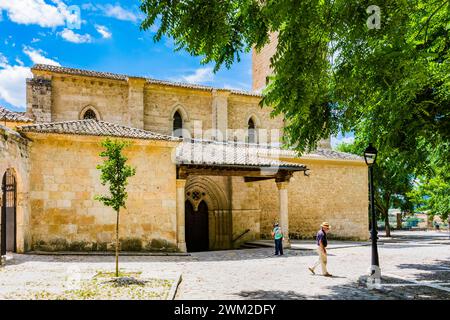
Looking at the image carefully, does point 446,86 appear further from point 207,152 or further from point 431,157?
point 207,152

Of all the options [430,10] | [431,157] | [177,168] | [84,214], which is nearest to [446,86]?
[430,10]

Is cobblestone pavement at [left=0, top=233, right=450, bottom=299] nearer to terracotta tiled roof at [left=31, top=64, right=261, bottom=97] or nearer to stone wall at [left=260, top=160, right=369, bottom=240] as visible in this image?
stone wall at [left=260, top=160, right=369, bottom=240]

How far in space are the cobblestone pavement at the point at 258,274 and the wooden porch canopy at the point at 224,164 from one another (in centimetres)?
351

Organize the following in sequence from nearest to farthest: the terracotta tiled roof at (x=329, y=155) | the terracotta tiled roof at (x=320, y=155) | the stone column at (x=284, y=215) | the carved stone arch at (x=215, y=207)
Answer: the stone column at (x=284, y=215) → the carved stone arch at (x=215, y=207) → the terracotta tiled roof at (x=320, y=155) → the terracotta tiled roof at (x=329, y=155)

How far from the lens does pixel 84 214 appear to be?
13.8 meters

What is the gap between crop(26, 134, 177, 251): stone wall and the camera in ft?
44.0

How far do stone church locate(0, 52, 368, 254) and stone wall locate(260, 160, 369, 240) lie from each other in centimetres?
6

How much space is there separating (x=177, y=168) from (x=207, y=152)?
2894 millimetres

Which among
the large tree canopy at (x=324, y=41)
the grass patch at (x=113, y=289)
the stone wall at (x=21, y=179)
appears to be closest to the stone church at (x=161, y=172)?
the stone wall at (x=21, y=179)

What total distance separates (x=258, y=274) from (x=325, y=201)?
1360cm

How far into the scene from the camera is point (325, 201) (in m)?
23.2

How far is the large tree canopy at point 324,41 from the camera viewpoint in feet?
17.0

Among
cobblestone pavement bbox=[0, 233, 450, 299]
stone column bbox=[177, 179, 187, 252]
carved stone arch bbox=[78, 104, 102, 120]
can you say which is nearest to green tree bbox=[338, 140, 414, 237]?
cobblestone pavement bbox=[0, 233, 450, 299]

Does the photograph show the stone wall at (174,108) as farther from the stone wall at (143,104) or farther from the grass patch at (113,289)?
the grass patch at (113,289)
